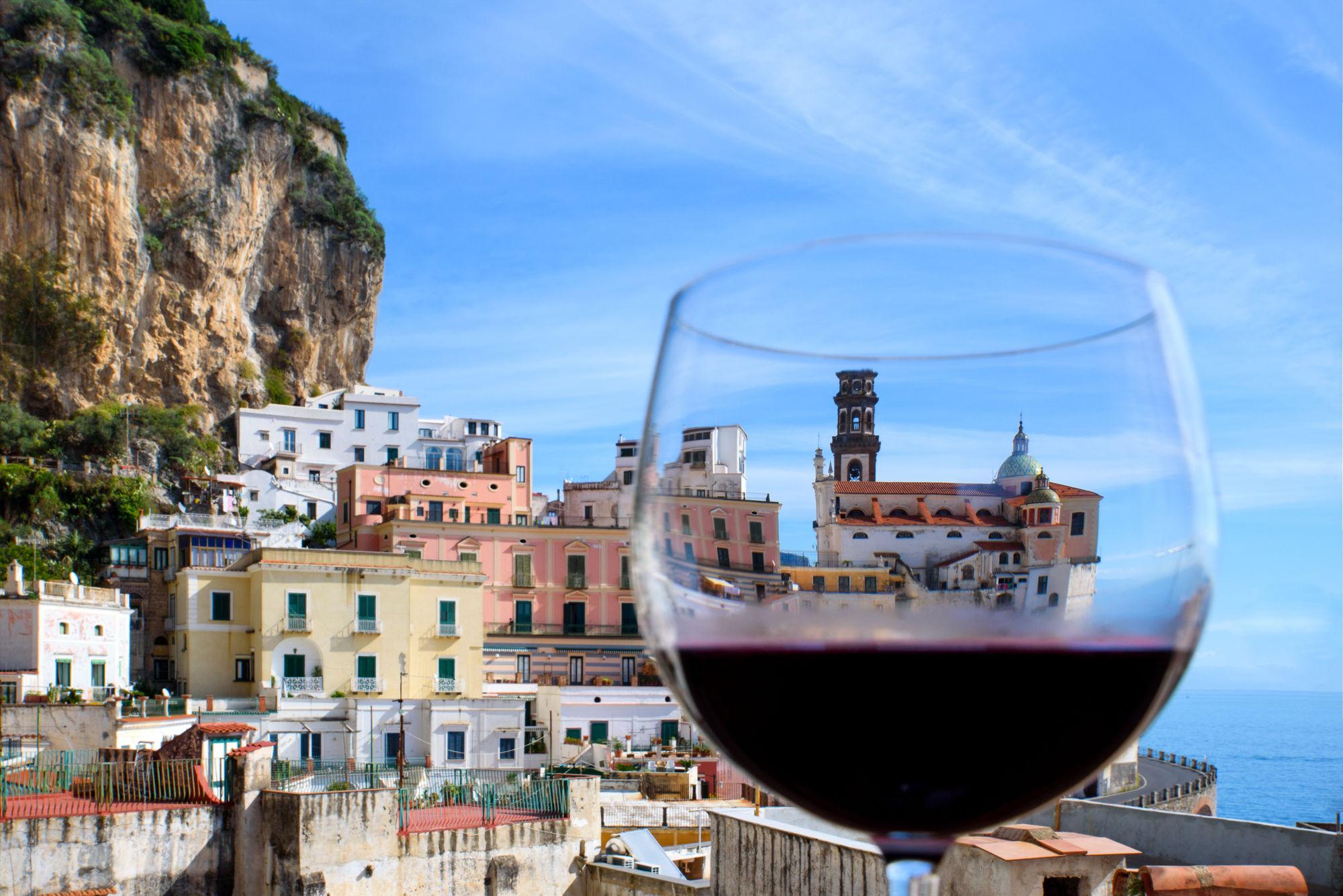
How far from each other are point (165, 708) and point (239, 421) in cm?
2299

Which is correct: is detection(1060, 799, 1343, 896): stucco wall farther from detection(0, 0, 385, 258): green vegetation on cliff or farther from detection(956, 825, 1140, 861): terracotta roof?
detection(0, 0, 385, 258): green vegetation on cliff

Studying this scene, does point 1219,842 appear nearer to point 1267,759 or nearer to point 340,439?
point 340,439

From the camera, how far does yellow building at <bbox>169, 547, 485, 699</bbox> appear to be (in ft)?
84.4

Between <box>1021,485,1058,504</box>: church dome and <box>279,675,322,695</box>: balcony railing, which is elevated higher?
<box>1021,485,1058,504</box>: church dome

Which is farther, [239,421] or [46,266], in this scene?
[239,421]

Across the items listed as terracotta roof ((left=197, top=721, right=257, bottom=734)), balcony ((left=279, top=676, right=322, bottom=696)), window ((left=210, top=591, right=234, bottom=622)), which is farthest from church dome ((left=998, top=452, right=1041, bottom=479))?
window ((left=210, top=591, right=234, bottom=622))

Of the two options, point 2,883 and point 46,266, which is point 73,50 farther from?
point 2,883

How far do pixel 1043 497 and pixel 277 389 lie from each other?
159 ft

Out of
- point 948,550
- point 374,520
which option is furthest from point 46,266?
point 948,550

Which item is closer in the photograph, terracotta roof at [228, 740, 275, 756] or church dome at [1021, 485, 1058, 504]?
church dome at [1021, 485, 1058, 504]

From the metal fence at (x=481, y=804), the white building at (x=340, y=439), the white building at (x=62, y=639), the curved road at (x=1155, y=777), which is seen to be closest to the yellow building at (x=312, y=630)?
the white building at (x=62, y=639)

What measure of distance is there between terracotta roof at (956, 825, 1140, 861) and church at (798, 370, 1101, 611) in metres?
8.18

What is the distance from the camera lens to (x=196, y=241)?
146 feet

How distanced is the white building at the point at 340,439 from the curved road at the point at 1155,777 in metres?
21.0
